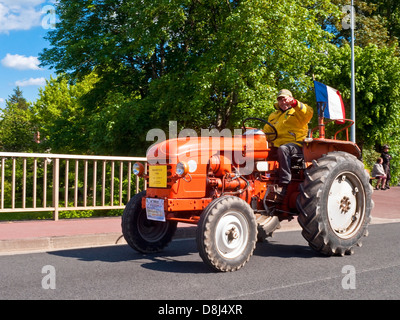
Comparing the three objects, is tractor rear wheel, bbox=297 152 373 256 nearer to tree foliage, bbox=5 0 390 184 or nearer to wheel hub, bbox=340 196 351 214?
wheel hub, bbox=340 196 351 214

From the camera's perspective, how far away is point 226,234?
5402 mm

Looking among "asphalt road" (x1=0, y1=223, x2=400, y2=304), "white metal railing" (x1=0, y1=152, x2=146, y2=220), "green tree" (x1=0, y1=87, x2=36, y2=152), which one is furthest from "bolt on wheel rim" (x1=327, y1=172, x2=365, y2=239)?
Answer: "green tree" (x1=0, y1=87, x2=36, y2=152)

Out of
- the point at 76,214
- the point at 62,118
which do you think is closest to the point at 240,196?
the point at 76,214

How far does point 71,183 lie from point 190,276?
702 centimetres

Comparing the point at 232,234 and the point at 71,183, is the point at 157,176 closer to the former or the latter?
the point at 232,234

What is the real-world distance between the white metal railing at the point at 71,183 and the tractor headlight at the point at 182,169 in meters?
4.57

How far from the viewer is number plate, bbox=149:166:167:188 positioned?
230 inches

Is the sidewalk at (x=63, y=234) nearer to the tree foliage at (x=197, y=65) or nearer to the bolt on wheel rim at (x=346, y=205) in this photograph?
the bolt on wheel rim at (x=346, y=205)

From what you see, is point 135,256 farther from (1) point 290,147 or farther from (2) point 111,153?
(2) point 111,153

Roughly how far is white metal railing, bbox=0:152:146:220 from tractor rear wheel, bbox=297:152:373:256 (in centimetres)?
467

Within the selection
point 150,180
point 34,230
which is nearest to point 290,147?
point 150,180

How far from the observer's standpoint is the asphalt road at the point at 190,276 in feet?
14.7

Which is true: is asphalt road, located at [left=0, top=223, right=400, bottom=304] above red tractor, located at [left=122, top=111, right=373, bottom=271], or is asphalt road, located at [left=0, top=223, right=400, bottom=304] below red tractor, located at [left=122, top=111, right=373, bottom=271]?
below
